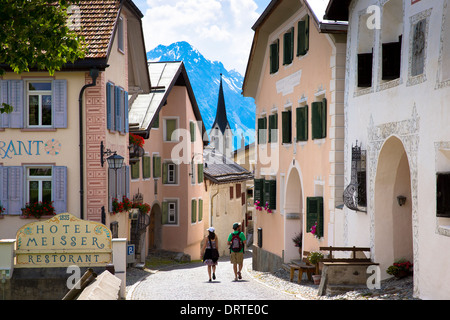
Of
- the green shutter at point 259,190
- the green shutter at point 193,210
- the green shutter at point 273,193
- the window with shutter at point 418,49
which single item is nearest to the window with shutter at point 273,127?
the green shutter at point 273,193

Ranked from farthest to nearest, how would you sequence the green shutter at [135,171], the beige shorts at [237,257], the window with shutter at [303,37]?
the green shutter at [135,171], the window with shutter at [303,37], the beige shorts at [237,257]

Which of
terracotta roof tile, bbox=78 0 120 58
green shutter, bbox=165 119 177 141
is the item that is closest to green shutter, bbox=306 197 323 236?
terracotta roof tile, bbox=78 0 120 58

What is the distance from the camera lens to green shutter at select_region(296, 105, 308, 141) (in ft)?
71.6

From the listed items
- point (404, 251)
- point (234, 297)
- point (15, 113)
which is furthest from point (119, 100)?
point (404, 251)

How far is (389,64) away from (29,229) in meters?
8.37

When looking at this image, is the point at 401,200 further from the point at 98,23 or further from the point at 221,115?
the point at 221,115

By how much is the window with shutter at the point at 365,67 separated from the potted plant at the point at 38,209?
32.7 ft

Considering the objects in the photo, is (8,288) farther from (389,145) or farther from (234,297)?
(389,145)

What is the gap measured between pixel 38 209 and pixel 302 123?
325 inches

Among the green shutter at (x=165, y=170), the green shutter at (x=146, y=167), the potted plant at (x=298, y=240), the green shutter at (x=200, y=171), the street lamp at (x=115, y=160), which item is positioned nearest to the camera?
the street lamp at (x=115, y=160)

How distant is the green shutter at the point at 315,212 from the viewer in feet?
65.8

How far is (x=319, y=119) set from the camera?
2014cm

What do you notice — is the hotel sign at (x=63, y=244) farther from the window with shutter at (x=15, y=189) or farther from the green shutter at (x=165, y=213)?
the green shutter at (x=165, y=213)

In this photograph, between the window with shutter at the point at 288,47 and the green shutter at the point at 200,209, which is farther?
the green shutter at the point at 200,209
